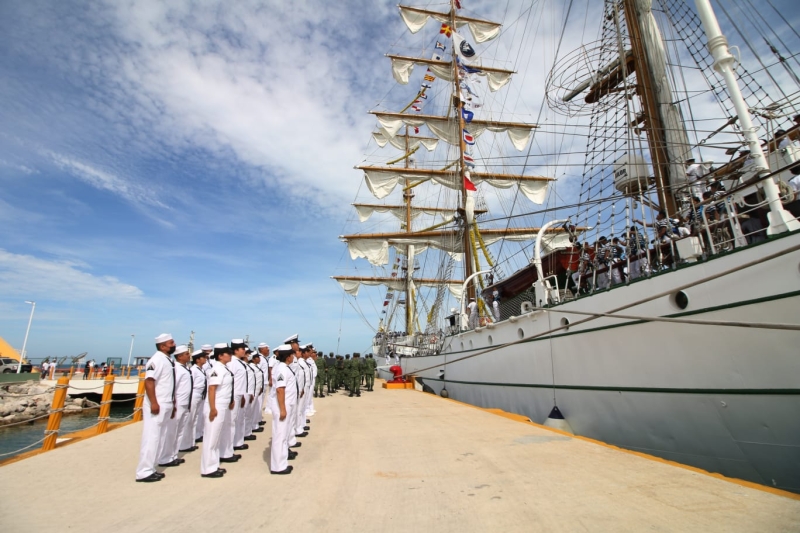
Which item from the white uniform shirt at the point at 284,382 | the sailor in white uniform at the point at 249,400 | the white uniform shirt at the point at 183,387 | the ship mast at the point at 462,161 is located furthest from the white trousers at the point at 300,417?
the ship mast at the point at 462,161

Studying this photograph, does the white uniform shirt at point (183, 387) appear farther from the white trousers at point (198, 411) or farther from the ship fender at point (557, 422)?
the ship fender at point (557, 422)

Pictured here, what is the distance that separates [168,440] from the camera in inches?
196

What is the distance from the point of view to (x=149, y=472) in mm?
4277

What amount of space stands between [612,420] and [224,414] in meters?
5.78

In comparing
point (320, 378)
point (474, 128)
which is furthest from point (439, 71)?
point (320, 378)

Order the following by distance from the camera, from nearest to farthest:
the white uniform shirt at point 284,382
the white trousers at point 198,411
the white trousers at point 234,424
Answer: the white uniform shirt at point 284,382, the white trousers at point 234,424, the white trousers at point 198,411

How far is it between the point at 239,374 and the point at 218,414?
93 centimetres

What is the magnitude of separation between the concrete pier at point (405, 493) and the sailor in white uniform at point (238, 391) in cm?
35

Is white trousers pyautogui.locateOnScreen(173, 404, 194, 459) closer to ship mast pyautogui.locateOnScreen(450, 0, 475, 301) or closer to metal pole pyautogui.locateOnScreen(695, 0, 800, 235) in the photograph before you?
metal pole pyautogui.locateOnScreen(695, 0, 800, 235)

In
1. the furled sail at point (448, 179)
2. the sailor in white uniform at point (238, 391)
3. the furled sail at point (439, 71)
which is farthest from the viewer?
the furled sail at point (439, 71)

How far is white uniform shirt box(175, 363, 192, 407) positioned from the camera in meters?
5.30

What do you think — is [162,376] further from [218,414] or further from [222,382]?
[218,414]

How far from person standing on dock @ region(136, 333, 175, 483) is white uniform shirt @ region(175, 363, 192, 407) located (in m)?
0.41

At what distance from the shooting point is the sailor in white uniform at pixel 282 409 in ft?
14.6
